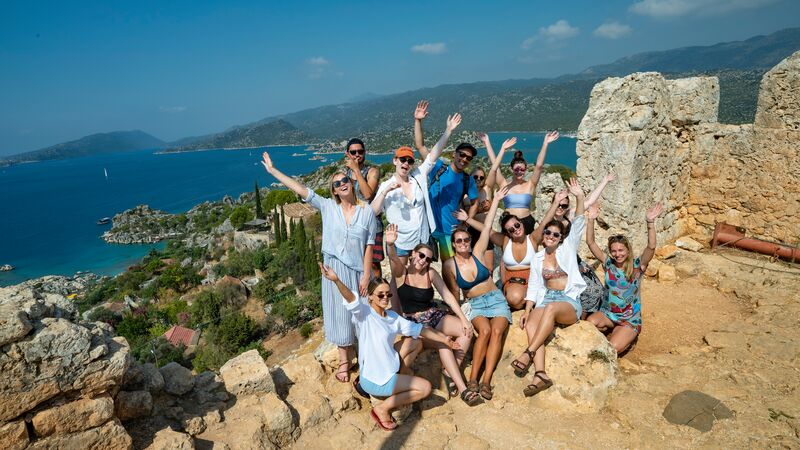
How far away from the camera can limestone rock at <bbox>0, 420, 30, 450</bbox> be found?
308 cm

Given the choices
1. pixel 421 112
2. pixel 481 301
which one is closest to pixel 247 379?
pixel 481 301

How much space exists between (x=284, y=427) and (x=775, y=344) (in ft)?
19.2

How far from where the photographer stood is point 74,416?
133 inches

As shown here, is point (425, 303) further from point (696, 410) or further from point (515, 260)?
point (696, 410)

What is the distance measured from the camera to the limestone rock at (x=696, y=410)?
3980mm

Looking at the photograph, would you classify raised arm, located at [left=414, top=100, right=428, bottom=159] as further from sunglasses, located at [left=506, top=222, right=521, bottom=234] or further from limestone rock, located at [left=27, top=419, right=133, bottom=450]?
limestone rock, located at [left=27, top=419, right=133, bottom=450]

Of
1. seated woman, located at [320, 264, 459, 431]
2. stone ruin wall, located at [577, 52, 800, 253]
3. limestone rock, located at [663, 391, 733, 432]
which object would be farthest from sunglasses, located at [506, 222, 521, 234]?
stone ruin wall, located at [577, 52, 800, 253]

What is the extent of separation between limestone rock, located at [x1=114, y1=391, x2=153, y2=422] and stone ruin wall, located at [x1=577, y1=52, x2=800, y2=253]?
7056 mm

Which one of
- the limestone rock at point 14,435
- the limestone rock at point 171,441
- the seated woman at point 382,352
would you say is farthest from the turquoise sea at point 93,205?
the limestone rock at point 14,435

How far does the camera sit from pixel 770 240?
7508mm

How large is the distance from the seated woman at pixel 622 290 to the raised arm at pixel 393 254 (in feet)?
8.03

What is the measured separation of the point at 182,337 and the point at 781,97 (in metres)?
32.9

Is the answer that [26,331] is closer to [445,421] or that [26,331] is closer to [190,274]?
[445,421]

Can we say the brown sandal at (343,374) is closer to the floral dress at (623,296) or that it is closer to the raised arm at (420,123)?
the raised arm at (420,123)
